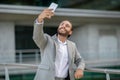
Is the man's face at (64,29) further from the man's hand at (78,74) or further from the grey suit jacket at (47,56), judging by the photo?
the man's hand at (78,74)

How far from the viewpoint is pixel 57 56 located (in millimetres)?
3500

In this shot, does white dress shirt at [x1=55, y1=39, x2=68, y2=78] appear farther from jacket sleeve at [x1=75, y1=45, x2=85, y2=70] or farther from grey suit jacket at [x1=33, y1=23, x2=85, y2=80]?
jacket sleeve at [x1=75, y1=45, x2=85, y2=70]

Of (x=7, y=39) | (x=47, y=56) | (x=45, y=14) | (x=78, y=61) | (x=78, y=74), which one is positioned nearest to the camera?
(x=45, y=14)

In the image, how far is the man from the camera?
3.43m

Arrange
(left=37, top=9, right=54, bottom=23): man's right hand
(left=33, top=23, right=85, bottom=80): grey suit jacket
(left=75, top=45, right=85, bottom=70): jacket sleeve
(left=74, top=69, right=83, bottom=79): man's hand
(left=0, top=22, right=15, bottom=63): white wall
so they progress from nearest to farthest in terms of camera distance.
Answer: (left=37, top=9, right=54, bottom=23): man's right hand → (left=33, top=23, right=85, bottom=80): grey suit jacket → (left=74, top=69, right=83, bottom=79): man's hand → (left=75, top=45, right=85, bottom=70): jacket sleeve → (left=0, top=22, right=15, bottom=63): white wall

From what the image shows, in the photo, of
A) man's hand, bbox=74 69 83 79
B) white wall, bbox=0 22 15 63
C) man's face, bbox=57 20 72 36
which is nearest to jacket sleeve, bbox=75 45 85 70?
man's hand, bbox=74 69 83 79

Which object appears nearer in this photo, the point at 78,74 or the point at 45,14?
the point at 45,14

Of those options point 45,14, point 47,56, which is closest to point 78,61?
point 47,56

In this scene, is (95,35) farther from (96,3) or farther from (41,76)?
(41,76)

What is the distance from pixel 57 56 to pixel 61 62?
81 millimetres

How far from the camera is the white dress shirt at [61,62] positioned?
137 inches

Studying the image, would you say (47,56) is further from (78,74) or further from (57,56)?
(78,74)

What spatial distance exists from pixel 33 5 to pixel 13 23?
1.72 m

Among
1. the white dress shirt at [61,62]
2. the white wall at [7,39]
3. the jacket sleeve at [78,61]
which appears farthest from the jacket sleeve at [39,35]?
the white wall at [7,39]
